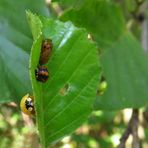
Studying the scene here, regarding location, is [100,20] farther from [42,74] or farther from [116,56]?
[42,74]

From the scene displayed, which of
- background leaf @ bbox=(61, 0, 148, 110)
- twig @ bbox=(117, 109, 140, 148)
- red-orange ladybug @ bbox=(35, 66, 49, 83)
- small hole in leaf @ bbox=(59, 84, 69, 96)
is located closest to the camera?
red-orange ladybug @ bbox=(35, 66, 49, 83)

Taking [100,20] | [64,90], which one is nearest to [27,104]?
[64,90]

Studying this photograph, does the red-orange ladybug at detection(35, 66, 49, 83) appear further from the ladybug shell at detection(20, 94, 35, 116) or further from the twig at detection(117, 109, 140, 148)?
the twig at detection(117, 109, 140, 148)

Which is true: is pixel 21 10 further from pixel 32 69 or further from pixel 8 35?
pixel 32 69

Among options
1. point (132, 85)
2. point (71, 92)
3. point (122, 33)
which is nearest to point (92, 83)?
point (71, 92)

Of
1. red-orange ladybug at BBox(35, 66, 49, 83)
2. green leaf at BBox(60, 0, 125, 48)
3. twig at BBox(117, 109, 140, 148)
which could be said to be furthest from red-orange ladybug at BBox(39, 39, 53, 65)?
twig at BBox(117, 109, 140, 148)

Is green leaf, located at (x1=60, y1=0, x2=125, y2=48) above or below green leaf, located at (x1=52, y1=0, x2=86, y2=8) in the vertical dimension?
above
